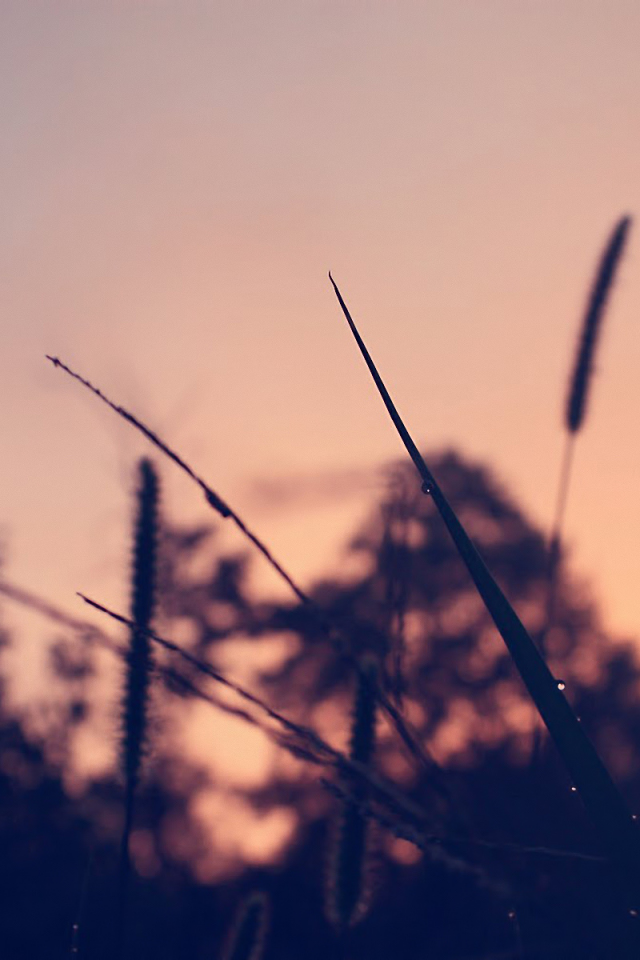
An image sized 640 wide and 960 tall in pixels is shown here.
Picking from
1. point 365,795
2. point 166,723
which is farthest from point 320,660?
point 365,795

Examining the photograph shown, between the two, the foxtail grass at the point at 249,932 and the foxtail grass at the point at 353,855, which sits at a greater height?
the foxtail grass at the point at 353,855

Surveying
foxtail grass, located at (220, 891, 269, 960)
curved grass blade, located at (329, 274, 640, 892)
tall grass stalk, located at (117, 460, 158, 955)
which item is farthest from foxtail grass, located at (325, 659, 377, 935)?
curved grass blade, located at (329, 274, 640, 892)

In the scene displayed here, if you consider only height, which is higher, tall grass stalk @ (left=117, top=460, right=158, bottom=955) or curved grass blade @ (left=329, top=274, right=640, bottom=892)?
tall grass stalk @ (left=117, top=460, right=158, bottom=955)

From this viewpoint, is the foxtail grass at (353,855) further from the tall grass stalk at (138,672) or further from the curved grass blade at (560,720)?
the curved grass blade at (560,720)

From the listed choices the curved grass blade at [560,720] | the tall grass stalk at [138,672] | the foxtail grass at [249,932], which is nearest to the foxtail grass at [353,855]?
the foxtail grass at [249,932]

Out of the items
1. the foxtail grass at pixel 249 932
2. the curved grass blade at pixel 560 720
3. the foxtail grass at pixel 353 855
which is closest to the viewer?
the curved grass blade at pixel 560 720

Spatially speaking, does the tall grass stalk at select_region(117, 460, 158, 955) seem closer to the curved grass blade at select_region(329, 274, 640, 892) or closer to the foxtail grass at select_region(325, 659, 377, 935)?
the foxtail grass at select_region(325, 659, 377, 935)

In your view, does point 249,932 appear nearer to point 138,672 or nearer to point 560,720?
point 138,672
